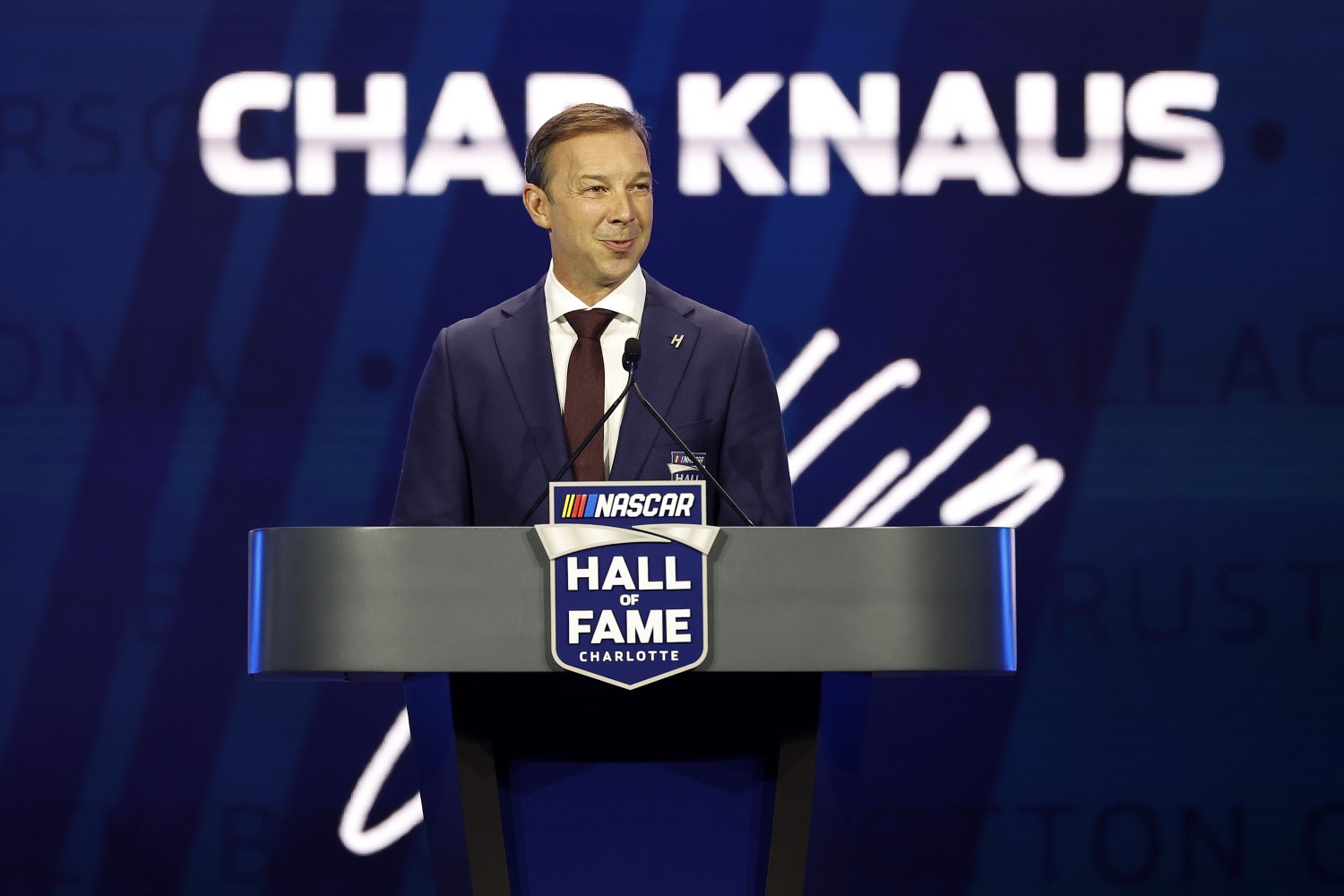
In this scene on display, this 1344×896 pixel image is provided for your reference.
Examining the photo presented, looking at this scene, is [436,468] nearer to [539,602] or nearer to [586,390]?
[586,390]

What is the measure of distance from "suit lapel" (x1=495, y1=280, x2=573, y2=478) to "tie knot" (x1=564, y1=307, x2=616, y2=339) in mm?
40

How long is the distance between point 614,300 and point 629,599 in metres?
0.72

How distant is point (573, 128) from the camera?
217 cm

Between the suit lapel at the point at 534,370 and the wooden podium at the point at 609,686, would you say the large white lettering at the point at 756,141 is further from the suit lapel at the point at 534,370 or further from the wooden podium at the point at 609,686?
the wooden podium at the point at 609,686

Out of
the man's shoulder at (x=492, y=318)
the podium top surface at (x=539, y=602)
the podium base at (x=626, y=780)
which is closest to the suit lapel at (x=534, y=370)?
the man's shoulder at (x=492, y=318)

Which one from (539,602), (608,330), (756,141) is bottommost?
(539,602)

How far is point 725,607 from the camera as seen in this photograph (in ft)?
4.99

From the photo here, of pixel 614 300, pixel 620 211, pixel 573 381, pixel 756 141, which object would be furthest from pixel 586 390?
pixel 756 141

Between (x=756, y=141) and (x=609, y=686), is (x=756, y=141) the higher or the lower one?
the higher one

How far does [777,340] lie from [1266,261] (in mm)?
1222

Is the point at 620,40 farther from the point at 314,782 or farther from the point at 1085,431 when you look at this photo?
the point at 314,782

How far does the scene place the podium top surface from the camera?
1.52 m

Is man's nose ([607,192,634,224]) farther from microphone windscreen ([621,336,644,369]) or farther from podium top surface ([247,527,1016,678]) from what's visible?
podium top surface ([247,527,1016,678])

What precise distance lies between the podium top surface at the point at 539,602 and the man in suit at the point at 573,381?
49 cm
